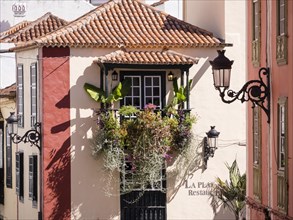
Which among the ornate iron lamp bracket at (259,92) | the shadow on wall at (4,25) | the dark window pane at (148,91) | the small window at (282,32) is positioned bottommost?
the ornate iron lamp bracket at (259,92)

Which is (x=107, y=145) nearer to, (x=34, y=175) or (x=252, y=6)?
(x=34, y=175)

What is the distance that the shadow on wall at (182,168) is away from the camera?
35.3m

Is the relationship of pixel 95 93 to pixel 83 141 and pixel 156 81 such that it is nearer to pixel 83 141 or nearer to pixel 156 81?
pixel 83 141

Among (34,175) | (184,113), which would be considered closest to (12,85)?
(34,175)

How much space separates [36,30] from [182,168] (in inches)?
246

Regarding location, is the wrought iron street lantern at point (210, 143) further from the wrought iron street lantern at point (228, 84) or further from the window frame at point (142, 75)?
the wrought iron street lantern at point (228, 84)

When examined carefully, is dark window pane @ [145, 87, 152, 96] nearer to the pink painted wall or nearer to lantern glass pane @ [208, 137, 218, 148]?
lantern glass pane @ [208, 137, 218, 148]

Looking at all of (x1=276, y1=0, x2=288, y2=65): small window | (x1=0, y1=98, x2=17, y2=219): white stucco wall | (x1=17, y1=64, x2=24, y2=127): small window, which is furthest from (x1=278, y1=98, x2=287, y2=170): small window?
(x1=0, y1=98, x2=17, y2=219): white stucco wall

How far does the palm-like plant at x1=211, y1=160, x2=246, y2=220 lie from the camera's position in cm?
3438

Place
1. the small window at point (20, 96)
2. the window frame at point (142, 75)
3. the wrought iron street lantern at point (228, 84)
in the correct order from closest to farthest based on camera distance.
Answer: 1. the wrought iron street lantern at point (228, 84)
2. the window frame at point (142, 75)
3. the small window at point (20, 96)

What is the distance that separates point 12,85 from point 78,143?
8.48 m

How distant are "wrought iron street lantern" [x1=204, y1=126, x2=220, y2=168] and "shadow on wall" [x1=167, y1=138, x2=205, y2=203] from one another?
0.21 metres

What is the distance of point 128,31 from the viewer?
117 ft

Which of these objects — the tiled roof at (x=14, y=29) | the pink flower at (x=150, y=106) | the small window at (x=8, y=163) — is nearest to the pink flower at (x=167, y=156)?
the pink flower at (x=150, y=106)
